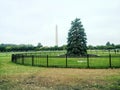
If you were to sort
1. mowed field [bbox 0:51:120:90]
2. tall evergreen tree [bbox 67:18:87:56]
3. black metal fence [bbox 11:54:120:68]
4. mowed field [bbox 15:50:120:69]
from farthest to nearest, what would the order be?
tall evergreen tree [bbox 67:18:87:56]
mowed field [bbox 15:50:120:69]
black metal fence [bbox 11:54:120:68]
mowed field [bbox 0:51:120:90]

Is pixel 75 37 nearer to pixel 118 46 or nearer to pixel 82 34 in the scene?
pixel 82 34

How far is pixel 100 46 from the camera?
12594 centimetres

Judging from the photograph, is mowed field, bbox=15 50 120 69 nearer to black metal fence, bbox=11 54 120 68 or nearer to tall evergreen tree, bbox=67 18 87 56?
black metal fence, bbox=11 54 120 68

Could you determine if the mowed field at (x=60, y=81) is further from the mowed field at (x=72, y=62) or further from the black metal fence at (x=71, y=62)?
the mowed field at (x=72, y=62)

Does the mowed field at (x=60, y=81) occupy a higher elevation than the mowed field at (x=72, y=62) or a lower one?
lower

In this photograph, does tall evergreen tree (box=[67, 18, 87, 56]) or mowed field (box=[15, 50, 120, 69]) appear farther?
tall evergreen tree (box=[67, 18, 87, 56])

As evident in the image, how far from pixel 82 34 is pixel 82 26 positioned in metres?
1.89

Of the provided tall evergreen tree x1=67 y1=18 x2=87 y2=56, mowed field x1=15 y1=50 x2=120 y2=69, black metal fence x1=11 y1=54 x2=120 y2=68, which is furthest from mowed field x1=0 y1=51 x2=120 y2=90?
tall evergreen tree x1=67 y1=18 x2=87 y2=56

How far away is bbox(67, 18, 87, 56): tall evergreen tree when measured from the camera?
56094 mm

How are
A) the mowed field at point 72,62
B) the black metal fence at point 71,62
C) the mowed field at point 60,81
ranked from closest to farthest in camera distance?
the mowed field at point 60,81 → the black metal fence at point 71,62 → the mowed field at point 72,62

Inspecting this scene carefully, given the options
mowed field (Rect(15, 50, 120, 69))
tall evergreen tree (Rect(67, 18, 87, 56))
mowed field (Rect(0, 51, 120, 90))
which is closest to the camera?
mowed field (Rect(0, 51, 120, 90))

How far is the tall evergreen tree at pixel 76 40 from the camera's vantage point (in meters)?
56.1

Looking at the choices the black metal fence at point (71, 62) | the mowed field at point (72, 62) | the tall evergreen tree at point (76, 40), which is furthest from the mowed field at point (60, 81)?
the tall evergreen tree at point (76, 40)

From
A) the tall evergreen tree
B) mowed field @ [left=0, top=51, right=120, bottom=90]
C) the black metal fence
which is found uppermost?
the tall evergreen tree
